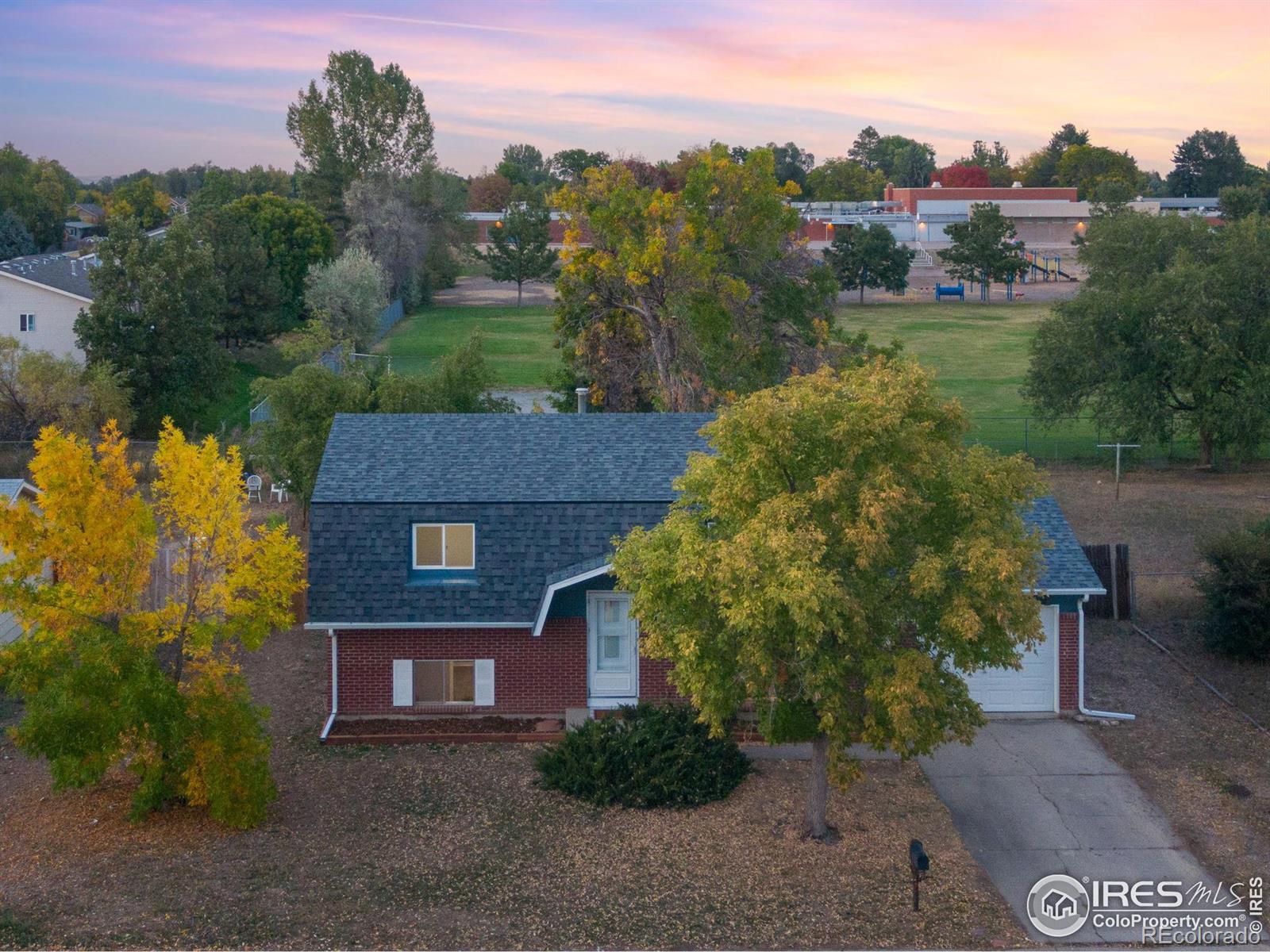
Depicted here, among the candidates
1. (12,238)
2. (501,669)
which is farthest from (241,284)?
(12,238)

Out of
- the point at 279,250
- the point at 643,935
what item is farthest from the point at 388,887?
the point at 279,250

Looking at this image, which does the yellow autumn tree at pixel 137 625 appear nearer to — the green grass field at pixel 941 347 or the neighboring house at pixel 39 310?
the green grass field at pixel 941 347

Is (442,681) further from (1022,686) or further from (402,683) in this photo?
(1022,686)

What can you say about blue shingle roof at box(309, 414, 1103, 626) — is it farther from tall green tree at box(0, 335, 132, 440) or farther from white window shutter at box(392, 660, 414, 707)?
tall green tree at box(0, 335, 132, 440)

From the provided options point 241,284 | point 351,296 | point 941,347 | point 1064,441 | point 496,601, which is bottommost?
point 1064,441

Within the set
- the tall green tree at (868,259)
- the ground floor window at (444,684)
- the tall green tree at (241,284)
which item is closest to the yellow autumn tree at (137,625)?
the ground floor window at (444,684)

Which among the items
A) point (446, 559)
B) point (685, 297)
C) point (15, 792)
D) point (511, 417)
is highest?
point (685, 297)

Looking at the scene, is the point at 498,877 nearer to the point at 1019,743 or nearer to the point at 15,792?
the point at 15,792
